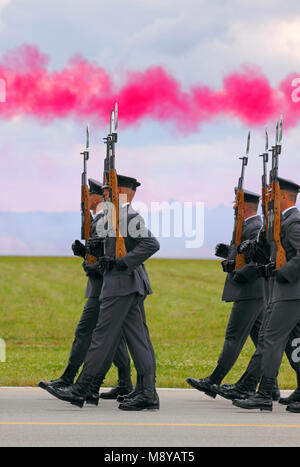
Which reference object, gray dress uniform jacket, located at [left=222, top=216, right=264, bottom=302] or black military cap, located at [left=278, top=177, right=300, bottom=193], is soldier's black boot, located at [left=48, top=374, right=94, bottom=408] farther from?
black military cap, located at [left=278, top=177, right=300, bottom=193]

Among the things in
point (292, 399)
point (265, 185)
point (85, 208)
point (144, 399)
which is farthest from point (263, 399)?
point (85, 208)

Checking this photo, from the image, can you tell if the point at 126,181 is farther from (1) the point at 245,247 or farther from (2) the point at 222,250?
(2) the point at 222,250

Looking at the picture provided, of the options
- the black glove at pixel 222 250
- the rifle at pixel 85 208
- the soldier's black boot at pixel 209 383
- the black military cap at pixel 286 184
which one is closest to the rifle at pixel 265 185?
the black military cap at pixel 286 184

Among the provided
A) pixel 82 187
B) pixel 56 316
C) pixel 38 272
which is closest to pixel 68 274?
pixel 38 272

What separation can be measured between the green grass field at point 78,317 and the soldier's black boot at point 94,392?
235 centimetres

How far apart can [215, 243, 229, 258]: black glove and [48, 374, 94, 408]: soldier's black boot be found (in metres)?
2.38

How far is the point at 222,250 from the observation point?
10.9 m

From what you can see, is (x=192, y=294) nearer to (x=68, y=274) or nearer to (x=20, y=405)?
(x=68, y=274)

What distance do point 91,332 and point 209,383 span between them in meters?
1.38

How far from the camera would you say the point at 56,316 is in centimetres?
2783

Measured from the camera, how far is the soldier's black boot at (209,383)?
10.2 meters

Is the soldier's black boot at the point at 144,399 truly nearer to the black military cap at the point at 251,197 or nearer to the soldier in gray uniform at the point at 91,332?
the soldier in gray uniform at the point at 91,332

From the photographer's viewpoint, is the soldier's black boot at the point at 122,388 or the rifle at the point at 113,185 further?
the soldier's black boot at the point at 122,388

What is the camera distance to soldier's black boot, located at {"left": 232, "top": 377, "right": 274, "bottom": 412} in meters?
9.26
